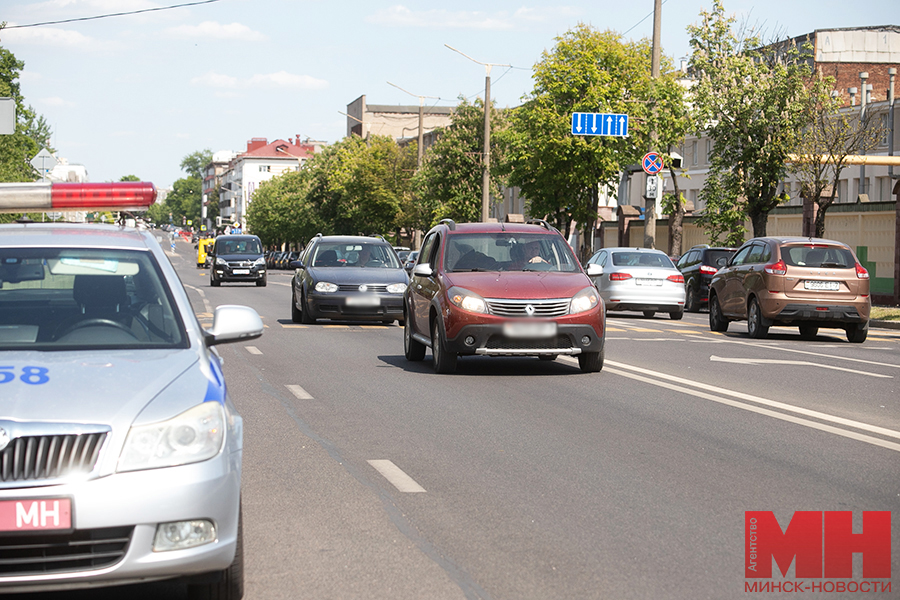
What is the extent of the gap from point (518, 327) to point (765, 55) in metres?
30.1

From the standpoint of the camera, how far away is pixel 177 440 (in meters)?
4.40

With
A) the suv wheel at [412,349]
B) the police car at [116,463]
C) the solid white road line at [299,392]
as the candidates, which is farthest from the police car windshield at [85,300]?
the suv wheel at [412,349]

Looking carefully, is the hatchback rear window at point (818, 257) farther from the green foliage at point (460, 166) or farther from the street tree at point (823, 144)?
the green foliage at point (460, 166)

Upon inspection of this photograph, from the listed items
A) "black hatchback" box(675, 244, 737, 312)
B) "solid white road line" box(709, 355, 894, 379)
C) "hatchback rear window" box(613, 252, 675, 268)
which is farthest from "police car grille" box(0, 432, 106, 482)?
"black hatchback" box(675, 244, 737, 312)

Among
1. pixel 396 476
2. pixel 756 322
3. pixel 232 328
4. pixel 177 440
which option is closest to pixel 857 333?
pixel 756 322

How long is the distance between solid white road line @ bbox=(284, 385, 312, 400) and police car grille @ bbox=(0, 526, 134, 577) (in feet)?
23.4

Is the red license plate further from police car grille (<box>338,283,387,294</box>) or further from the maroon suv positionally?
police car grille (<box>338,283,387,294</box>)

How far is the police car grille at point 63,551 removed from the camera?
4.11m

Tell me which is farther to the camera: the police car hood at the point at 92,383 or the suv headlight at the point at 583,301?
the suv headlight at the point at 583,301

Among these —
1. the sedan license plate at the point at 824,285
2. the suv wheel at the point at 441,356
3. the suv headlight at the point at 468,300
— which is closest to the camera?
the suv headlight at the point at 468,300

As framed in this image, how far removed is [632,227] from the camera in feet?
182

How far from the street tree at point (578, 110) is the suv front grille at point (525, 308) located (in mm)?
30749

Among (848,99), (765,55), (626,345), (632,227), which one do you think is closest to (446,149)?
(632,227)

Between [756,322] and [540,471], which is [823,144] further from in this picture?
[540,471]
